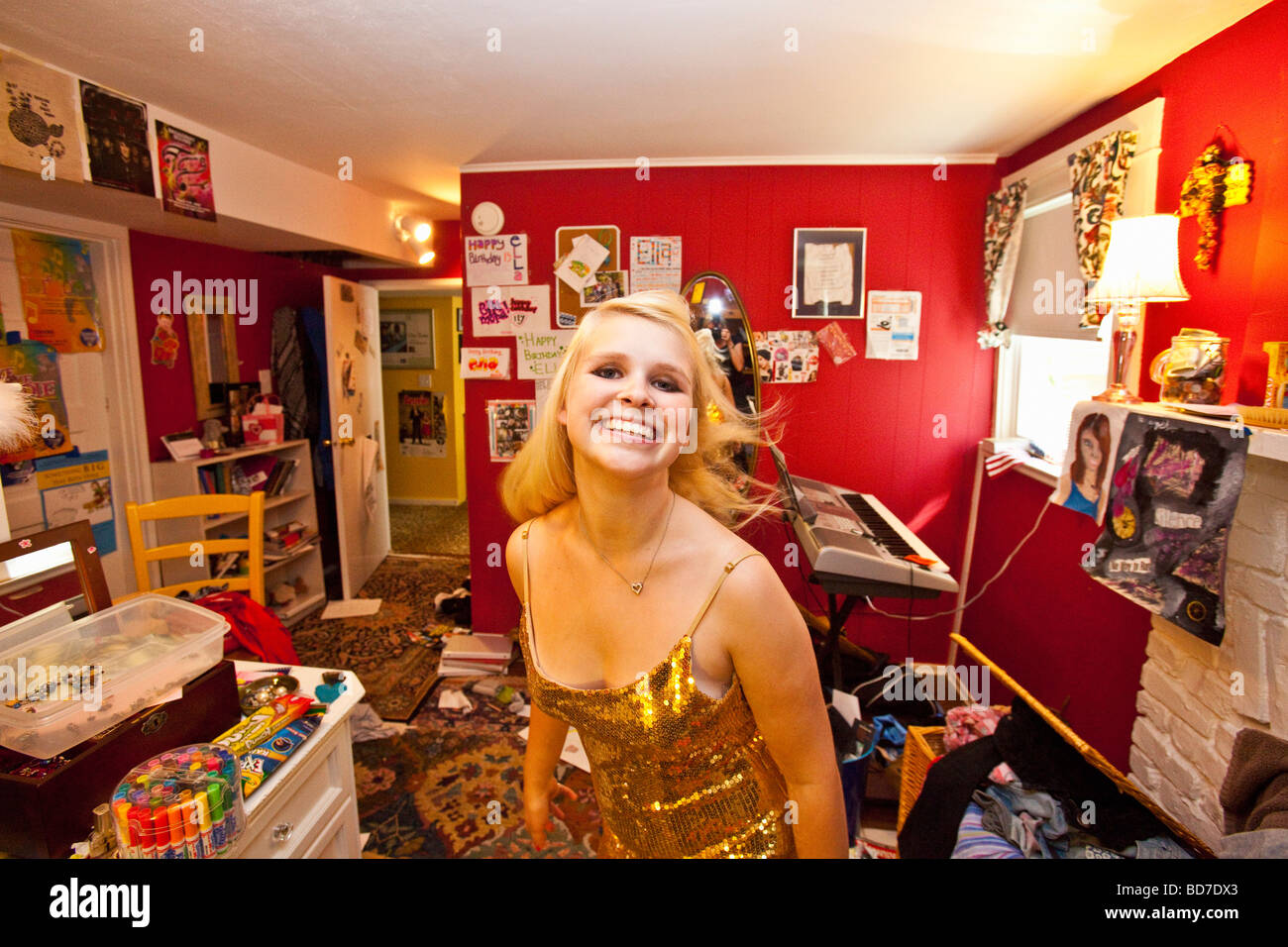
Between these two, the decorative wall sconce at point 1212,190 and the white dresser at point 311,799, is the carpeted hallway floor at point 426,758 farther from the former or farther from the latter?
the decorative wall sconce at point 1212,190

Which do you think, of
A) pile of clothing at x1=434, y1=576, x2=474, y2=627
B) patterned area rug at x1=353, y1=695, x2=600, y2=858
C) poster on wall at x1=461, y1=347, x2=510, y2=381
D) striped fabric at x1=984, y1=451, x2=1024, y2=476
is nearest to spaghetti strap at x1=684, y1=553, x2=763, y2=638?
patterned area rug at x1=353, y1=695, x2=600, y2=858

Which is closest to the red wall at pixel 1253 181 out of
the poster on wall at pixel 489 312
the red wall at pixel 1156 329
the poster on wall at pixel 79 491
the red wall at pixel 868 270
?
the red wall at pixel 1156 329

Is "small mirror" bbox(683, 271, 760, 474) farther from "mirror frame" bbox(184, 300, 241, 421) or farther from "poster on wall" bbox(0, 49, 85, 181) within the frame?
"mirror frame" bbox(184, 300, 241, 421)

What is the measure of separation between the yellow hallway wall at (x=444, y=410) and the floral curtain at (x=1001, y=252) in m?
4.68

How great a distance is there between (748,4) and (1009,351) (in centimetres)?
212

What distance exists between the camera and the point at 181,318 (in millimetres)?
3174

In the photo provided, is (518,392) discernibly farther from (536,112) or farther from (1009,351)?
(1009,351)

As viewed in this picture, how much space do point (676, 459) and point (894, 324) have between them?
2.49m

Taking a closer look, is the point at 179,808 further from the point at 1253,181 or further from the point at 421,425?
the point at 421,425

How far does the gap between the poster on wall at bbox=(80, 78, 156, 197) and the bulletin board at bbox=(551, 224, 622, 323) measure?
161 cm

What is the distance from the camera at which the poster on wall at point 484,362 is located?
3.03 meters

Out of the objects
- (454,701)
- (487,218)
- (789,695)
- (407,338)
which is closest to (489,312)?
(487,218)

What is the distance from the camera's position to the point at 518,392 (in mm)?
3102

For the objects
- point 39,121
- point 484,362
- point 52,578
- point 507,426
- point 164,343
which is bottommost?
point 52,578
